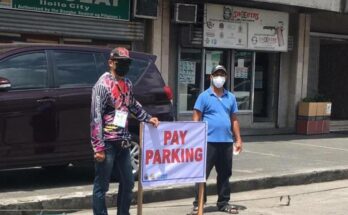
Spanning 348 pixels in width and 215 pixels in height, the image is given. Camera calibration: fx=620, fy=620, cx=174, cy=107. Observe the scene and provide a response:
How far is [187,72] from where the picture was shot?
15.3m

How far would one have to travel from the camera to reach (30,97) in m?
7.74

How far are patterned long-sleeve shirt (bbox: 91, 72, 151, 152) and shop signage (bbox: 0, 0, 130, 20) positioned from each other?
6.47m

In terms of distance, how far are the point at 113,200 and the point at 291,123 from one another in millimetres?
10406

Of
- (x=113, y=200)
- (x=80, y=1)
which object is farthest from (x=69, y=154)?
(x=80, y=1)

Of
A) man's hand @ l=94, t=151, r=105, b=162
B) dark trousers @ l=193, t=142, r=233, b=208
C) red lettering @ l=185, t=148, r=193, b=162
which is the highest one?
man's hand @ l=94, t=151, r=105, b=162

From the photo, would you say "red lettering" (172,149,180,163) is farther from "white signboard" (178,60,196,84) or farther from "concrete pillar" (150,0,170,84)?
"white signboard" (178,60,196,84)

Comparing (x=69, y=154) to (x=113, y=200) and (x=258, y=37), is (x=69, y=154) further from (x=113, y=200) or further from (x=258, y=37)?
(x=258, y=37)

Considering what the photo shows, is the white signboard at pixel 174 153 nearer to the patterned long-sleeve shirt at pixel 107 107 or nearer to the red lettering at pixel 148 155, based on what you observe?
the red lettering at pixel 148 155

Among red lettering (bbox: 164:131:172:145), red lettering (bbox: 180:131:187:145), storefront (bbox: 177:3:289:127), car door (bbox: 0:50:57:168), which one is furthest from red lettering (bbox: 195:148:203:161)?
storefront (bbox: 177:3:289:127)

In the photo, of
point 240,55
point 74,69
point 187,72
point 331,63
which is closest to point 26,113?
point 74,69

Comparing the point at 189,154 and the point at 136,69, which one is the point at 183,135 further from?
the point at 136,69

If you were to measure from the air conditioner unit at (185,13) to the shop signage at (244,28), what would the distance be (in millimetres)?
472

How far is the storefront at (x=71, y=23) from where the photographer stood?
A: 11969 mm

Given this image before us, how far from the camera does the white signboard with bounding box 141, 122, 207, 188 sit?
21.7 feet
